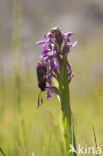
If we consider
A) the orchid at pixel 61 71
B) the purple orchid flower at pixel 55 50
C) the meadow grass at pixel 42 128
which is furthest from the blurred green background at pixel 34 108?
the purple orchid flower at pixel 55 50

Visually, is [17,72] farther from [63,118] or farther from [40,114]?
[63,118]

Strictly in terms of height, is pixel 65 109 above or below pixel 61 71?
below

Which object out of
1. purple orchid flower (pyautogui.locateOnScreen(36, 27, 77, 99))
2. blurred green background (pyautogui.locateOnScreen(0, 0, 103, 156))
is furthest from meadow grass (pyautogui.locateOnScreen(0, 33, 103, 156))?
purple orchid flower (pyautogui.locateOnScreen(36, 27, 77, 99))

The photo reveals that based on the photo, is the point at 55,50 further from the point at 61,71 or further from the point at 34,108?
the point at 34,108

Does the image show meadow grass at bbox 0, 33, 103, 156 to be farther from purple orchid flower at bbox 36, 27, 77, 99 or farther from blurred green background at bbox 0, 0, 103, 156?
purple orchid flower at bbox 36, 27, 77, 99

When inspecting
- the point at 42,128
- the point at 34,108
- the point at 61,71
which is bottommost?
the point at 42,128

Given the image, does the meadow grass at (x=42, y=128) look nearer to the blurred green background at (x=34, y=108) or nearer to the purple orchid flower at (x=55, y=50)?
the blurred green background at (x=34, y=108)

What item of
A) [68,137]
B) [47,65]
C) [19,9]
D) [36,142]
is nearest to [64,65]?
[47,65]

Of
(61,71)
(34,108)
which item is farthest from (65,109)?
(34,108)

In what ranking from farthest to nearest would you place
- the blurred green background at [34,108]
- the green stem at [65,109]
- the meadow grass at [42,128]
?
the blurred green background at [34,108] < the meadow grass at [42,128] < the green stem at [65,109]

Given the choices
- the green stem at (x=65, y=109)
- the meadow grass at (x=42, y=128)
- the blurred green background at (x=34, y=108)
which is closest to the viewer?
the green stem at (x=65, y=109)
